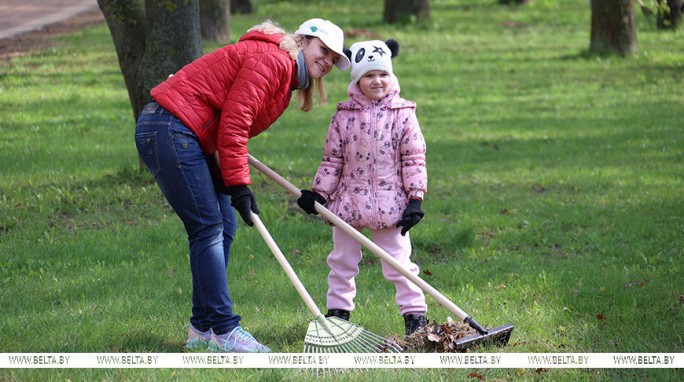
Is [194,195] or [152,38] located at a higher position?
[152,38]

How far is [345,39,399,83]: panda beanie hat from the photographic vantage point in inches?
210

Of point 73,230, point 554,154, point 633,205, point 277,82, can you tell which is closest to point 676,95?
point 554,154

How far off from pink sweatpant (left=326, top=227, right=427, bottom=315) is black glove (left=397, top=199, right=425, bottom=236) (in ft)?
0.57

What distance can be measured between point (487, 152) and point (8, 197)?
17.7 ft

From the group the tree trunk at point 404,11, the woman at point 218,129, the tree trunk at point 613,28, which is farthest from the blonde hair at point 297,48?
the tree trunk at point 404,11

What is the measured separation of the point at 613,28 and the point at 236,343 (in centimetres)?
1398

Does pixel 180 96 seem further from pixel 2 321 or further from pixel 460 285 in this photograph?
pixel 460 285

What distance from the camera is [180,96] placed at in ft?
16.2

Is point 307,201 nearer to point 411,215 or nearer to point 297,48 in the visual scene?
point 411,215

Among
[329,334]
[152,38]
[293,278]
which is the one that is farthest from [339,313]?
[152,38]

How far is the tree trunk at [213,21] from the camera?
58.5 feet

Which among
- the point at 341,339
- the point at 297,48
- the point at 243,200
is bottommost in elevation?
the point at 341,339

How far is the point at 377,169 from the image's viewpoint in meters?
5.38

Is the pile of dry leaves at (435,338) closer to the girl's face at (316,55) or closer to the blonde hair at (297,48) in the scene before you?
the blonde hair at (297,48)
